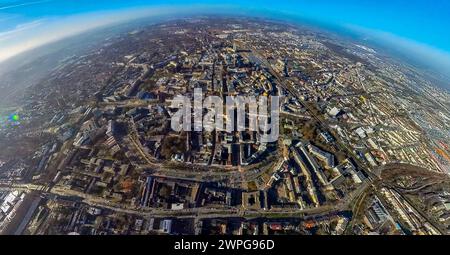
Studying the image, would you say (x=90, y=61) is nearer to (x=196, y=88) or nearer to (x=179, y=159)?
(x=196, y=88)

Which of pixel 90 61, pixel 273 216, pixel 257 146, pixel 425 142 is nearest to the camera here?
pixel 273 216

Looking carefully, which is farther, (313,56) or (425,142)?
(313,56)

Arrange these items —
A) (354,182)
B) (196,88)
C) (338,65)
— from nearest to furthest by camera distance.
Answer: (354,182), (196,88), (338,65)

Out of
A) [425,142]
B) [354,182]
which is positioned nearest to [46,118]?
[354,182]

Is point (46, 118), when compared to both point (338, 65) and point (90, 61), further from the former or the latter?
point (338, 65)

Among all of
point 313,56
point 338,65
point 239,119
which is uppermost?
point 313,56

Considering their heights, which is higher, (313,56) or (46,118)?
(313,56)

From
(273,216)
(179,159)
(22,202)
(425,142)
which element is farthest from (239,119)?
(425,142)
